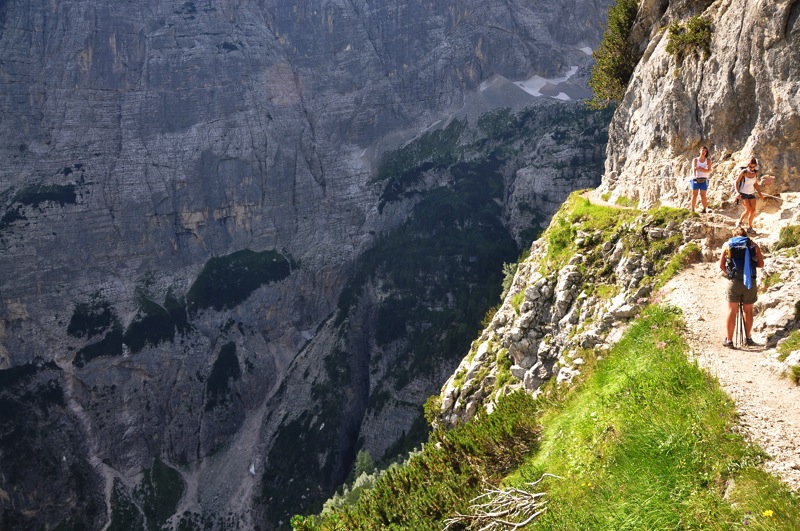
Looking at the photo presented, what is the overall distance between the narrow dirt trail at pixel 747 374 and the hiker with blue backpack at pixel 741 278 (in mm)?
504

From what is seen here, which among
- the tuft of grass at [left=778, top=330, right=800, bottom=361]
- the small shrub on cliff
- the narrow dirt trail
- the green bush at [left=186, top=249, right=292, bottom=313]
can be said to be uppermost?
the small shrub on cliff

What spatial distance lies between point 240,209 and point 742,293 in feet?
446

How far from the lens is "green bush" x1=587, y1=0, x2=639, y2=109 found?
107 ft

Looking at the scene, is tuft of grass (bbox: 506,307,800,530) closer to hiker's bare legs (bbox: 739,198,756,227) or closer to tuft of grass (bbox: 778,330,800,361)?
tuft of grass (bbox: 778,330,800,361)

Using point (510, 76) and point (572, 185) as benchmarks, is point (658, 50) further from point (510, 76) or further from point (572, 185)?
point (510, 76)

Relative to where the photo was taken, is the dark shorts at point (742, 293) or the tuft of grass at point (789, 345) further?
the dark shorts at point (742, 293)

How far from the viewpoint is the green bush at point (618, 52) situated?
32.5 meters

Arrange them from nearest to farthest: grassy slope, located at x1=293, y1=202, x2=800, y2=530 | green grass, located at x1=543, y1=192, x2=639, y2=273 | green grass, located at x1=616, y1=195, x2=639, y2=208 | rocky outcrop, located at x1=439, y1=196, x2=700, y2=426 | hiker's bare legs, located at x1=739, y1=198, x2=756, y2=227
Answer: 1. grassy slope, located at x1=293, y1=202, x2=800, y2=530
2. hiker's bare legs, located at x1=739, y1=198, x2=756, y2=227
3. rocky outcrop, located at x1=439, y1=196, x2=700, y2=426
4. green grass, located at x1=543, y1=192, x2=639, y2=273
5. green grass, located at x1=616, y1=195, x2=639, y2=208

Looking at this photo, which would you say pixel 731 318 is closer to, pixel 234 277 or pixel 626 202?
pixel 626 202

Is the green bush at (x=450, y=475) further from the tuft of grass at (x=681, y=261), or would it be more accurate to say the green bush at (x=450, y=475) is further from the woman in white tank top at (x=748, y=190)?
the woman in white tank top at (x=748, y=190)

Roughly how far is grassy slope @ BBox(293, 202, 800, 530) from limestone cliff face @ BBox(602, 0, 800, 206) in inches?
233

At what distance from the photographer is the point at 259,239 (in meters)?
135


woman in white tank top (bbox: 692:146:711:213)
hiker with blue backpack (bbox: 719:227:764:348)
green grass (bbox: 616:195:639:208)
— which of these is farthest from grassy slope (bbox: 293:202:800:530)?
green grass (bbox: 616:195:639:208)

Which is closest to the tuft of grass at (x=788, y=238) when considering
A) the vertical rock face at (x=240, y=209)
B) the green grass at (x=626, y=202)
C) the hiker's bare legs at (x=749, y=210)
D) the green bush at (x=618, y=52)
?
the hiker's bare legs at (x=749, y=210)
